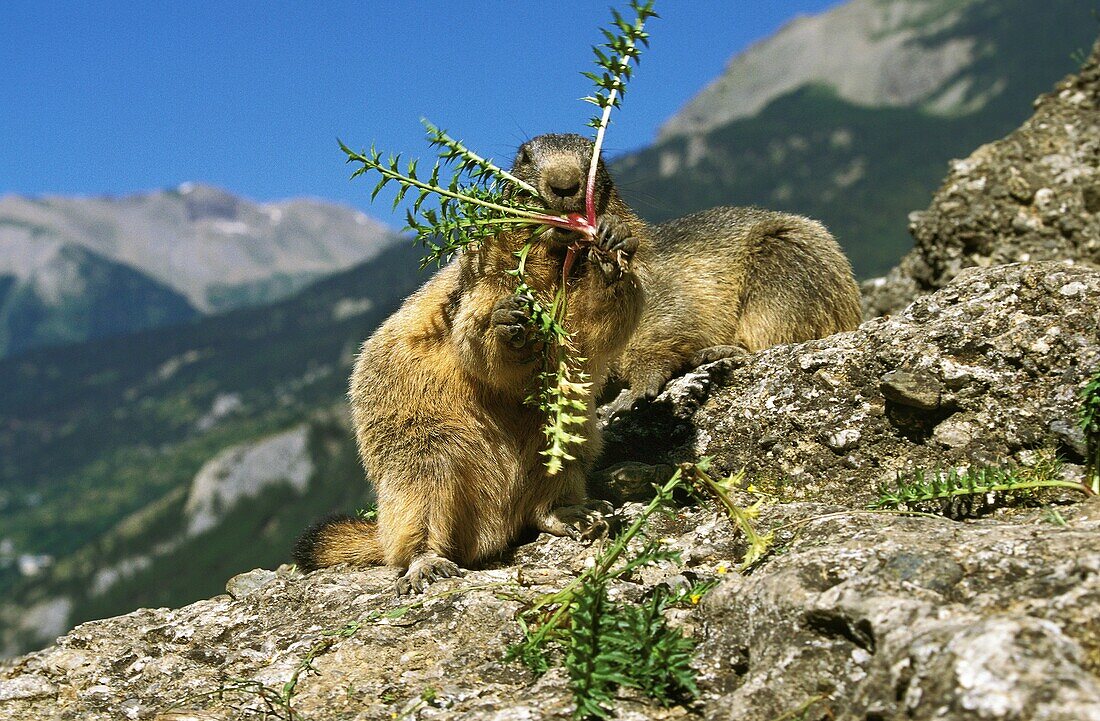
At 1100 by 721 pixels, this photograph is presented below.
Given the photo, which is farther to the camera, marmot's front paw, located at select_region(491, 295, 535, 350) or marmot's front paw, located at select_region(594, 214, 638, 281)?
marmot's front paw, located at select_region(594, 214, 638, 281)

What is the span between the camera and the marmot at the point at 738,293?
449 inches

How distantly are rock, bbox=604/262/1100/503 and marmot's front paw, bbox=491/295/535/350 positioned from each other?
211cm

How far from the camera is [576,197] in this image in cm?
719

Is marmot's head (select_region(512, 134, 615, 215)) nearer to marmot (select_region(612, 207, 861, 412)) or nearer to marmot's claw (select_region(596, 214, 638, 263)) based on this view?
marmot's claw (select_region(596, 214, 638, 263))

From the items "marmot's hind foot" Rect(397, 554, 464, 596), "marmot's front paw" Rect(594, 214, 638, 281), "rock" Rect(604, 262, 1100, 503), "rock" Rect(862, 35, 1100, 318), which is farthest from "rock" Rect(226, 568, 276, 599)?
"rock" Rect(862, 35, 1100, 318)

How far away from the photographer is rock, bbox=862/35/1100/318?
35.4ft

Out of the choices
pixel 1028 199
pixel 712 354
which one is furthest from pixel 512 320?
pixel 1028 199

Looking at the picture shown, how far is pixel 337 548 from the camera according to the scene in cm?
855

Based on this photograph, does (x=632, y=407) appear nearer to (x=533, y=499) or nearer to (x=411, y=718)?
(x=533, y=499)

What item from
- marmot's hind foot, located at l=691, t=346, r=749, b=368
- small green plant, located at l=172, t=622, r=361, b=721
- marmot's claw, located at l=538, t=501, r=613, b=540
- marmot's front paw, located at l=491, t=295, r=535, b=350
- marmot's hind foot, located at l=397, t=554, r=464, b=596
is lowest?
small green plant, located at l=172, t=622, r=361, b=721

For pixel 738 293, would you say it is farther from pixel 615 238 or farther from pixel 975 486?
pixel 975 486

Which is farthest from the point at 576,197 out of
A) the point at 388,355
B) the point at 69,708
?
the point at 69,708

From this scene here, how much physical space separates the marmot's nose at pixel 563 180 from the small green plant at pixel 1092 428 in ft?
12.3

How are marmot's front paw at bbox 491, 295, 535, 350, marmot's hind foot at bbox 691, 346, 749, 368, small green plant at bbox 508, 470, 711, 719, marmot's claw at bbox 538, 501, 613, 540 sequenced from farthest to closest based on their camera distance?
marmot's hind foot at bbox 691, 346, 749, 368 < marmot's claw at bbox 538, 501, 613, 540 < marmot's front paw at bbox 491, 295, 535, 350 < small green plant at bbox 508, 470, 711, 719
